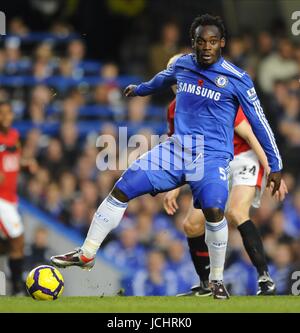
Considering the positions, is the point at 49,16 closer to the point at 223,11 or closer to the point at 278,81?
the point at 223,11

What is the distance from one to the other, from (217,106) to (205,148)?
34 cm

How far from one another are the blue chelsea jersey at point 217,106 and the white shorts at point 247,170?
2.77ft

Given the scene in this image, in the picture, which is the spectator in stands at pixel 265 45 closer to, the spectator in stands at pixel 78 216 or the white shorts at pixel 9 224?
the spectator in stands at pixel 78 216

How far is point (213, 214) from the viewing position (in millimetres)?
9305

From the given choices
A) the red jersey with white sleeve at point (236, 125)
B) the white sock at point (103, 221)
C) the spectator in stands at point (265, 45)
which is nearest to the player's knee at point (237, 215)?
the red jersey with white sleeve at point (236, 125)

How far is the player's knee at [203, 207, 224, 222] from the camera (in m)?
9.30

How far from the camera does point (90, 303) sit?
9.28 metres

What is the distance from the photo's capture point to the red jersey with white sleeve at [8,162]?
12.9 m

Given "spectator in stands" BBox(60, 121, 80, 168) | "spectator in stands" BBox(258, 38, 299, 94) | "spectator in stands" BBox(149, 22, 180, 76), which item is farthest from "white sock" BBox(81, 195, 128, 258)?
"spectator in stands" BBox(149, 22, 180, 76)

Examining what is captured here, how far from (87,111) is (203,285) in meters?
6.73

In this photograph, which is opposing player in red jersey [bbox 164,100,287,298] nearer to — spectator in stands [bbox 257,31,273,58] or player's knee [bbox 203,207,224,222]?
player's knee [bbox 203,207,224,222]

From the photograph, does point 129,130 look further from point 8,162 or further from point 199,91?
point 199,91

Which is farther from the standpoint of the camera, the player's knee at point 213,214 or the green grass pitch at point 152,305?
the player's knee at point 213,214

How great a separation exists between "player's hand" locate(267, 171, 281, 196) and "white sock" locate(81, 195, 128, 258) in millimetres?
1160
